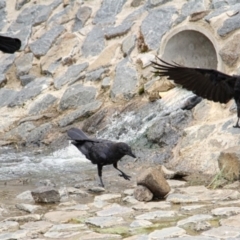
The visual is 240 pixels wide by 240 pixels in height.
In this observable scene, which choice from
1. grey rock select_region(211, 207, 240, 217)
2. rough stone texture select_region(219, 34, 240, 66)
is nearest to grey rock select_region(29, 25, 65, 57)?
rough stone texture select_region(219, 34, 240, 66)

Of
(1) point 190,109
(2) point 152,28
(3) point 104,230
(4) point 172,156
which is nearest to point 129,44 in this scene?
Answer: (2) point 152,28

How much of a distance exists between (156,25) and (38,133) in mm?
2596

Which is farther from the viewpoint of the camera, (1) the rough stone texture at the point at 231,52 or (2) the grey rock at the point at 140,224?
(1) the rough stone texture at the point at 231,52

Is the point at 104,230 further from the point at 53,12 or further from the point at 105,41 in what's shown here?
the point at 53,12

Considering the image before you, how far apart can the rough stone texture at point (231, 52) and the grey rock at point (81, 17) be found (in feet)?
11.1

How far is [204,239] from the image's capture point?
4.37 m

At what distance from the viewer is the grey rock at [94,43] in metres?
10.9

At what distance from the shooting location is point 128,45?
410 inches

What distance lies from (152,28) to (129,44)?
0.45 metres

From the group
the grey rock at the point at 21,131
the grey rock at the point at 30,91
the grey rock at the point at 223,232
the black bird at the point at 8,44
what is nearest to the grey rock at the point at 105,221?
the grey rock at the point at 223,232

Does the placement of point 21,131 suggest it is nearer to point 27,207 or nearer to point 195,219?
point 27,207

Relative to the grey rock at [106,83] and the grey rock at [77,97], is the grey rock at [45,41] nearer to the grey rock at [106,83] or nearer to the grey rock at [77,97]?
the grey rock at [77,97]

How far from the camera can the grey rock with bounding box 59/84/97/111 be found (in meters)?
10.1

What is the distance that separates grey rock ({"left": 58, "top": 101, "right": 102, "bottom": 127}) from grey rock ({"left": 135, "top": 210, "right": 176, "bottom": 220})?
461 centimetres
